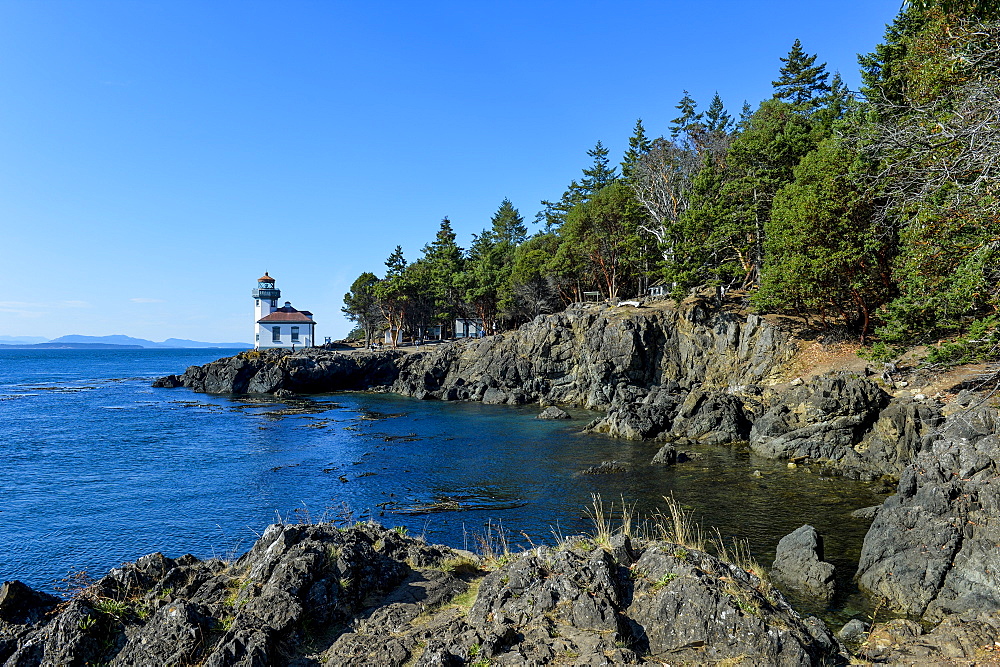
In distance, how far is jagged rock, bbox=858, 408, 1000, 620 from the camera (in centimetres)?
1284

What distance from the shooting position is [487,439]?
3838cm

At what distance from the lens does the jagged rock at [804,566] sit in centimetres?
1392

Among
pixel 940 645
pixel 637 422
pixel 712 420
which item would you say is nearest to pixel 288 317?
pixel 637 422

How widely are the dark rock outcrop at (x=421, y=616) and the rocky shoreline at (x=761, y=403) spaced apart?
10.4 feet

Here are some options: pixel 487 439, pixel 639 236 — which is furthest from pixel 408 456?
pixel 639 236

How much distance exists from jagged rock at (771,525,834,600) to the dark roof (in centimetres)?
8390

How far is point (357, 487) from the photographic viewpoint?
2702 centimetres

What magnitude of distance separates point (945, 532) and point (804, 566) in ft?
11.3

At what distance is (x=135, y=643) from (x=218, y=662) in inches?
56.4

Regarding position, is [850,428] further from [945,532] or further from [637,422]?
[945,532]

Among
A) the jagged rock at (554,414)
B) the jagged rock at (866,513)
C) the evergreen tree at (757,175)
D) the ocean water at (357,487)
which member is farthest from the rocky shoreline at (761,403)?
the evergreen tree at (757,175)

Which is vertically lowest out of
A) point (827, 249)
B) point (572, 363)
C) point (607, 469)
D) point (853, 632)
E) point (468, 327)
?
point (607, 469)

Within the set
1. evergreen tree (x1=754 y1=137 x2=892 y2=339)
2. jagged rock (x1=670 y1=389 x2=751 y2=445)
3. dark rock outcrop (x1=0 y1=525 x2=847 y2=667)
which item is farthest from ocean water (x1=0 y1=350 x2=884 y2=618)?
evergreen tree (x1=754 y1=137 x2=892 y2=339)

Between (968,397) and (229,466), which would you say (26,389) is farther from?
(968,397)
